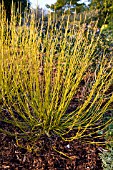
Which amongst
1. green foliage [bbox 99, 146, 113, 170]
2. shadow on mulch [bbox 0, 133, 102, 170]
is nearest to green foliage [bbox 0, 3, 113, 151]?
shadow on mulch [bbox 0, 133, 102, 170]

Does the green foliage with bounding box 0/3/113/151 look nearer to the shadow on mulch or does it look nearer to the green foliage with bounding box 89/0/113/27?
the shadow on mulch

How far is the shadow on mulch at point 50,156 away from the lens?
2637 millimetres

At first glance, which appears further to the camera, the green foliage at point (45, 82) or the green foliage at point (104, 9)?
the green foliage at point (104, 9)

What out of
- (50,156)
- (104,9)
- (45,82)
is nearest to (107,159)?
(50,156)

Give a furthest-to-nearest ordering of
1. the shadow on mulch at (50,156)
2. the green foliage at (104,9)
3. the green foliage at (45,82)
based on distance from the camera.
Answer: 1. the green foliage at (104,9)
2. the shadow on mulch at (50,156)
3. the green foliage at (45,82)

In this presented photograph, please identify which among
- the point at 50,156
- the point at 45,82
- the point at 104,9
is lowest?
the point at 50,156

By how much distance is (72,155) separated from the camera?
276cm

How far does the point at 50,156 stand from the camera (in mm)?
2732

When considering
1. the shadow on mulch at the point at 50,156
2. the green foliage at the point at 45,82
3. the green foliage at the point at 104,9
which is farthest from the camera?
the green foliage at the point at 104,9

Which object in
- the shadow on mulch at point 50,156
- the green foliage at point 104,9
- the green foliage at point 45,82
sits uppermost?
the green foliage at point 104,9

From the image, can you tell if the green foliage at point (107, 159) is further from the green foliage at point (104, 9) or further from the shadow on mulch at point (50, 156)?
the green foliage at point (104, 9)

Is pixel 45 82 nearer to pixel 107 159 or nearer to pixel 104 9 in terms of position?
pixel 107 159

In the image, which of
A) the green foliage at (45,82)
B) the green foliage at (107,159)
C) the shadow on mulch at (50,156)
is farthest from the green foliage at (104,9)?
the green foliage at (107,159)

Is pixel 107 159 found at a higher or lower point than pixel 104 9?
lower
